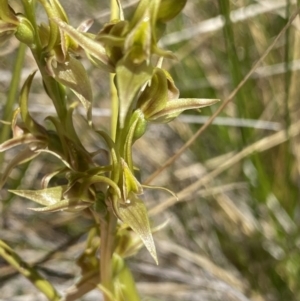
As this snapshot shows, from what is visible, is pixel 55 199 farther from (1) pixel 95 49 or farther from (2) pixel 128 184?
(1) pixel 95 49

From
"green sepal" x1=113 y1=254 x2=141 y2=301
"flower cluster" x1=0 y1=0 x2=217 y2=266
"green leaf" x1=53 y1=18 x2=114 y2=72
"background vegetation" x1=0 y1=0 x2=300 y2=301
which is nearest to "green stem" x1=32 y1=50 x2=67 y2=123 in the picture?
"flower cluster" x1=0 y1=0 x2=217 y2=266

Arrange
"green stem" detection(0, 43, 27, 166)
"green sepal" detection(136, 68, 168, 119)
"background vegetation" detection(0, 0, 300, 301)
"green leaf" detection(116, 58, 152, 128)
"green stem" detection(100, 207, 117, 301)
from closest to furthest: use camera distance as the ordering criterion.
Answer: "green leaf" detection(116, 58, 152, 128), "green sepal" detection(136, 68, 168, 119), "green stem" detection(100, 207, 117, 301), "green stem" detection(0, 43, 27, 166), "background vegetation" detection(0, 0, 300, 301)

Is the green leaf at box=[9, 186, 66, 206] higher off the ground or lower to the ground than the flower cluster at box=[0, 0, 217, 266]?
lower

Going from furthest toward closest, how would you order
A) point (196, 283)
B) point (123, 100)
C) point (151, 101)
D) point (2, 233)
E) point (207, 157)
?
point (207, 157), point (2, 233), point (196, 283), point (151, 101), point (123, 100)

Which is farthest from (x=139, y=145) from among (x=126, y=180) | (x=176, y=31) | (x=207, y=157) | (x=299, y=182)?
(x=126, y=180)

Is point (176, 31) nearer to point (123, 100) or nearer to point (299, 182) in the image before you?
point (299, 182)

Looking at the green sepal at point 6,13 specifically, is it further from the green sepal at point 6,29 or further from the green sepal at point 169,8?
the green sepal at point 169,8

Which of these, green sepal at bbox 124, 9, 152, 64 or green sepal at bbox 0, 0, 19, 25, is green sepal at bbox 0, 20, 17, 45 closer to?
green sepal at bbox 0, 0, 19, 25

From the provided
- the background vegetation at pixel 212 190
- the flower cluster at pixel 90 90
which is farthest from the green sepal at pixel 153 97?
the background vegetation at pixel 212 190
